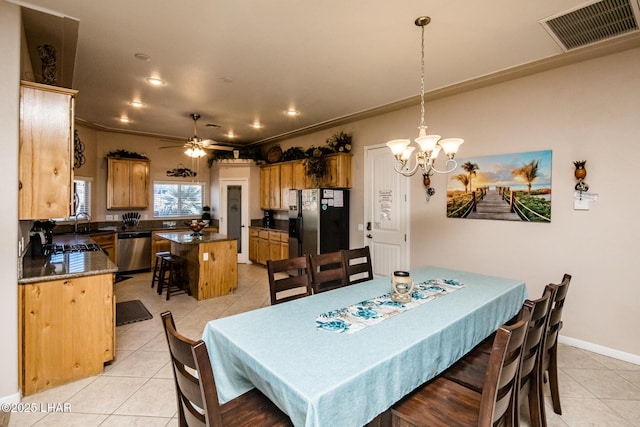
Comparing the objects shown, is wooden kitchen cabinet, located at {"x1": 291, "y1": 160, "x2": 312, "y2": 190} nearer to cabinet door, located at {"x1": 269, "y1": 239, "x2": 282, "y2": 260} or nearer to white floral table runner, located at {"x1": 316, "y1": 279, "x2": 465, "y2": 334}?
cabinet door, located at {"x1": 269, "y1": 239, "x2": 282, "y2": 260}

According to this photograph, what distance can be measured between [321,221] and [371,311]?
337cm

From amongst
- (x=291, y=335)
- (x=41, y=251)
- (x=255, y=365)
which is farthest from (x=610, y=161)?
(x=41, y=251)

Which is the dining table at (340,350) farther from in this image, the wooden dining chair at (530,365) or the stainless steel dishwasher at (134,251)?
the stainless steel dishwasher at (134,251)

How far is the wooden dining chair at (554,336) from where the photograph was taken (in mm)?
1802

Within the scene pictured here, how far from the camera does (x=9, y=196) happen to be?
7.18ft

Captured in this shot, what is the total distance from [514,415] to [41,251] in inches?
173

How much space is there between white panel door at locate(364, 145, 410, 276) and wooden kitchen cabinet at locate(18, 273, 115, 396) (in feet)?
11.8

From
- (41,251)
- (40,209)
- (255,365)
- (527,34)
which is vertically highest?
(527,34)

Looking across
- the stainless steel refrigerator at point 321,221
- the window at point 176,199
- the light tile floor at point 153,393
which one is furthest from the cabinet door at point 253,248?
the light tile floor at point 153,393

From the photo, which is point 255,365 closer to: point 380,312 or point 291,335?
point 291,335

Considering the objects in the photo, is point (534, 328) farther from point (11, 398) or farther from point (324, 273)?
point (11, 398)

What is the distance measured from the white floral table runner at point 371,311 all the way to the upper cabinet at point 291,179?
126 inches

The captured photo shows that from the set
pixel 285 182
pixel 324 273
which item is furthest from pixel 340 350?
pixel 285 182

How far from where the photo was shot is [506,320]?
233 centimetres
